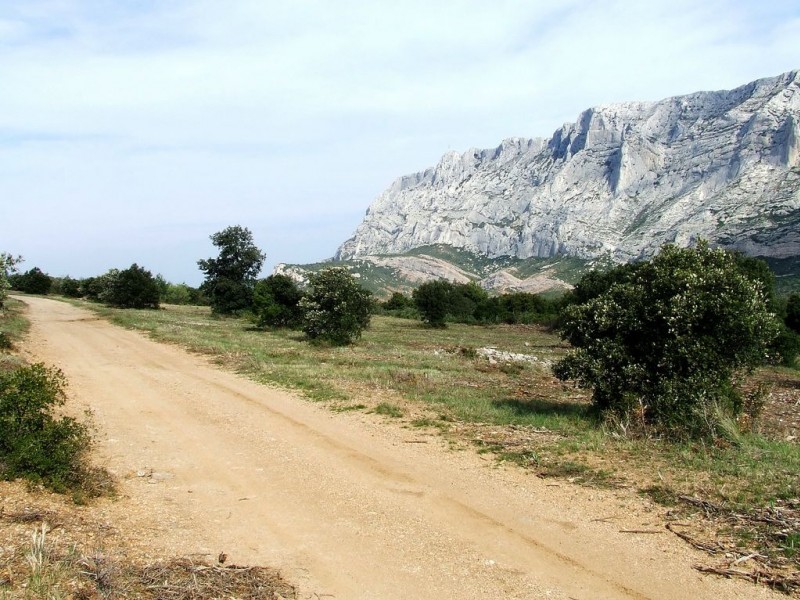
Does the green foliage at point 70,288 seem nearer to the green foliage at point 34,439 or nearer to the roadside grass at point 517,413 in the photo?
the roadside grass at point 517,413

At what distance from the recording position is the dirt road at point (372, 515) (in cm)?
605

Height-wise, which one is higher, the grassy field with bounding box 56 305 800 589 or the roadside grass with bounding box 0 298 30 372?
the roadside grass with bounding box 0 298 30 372

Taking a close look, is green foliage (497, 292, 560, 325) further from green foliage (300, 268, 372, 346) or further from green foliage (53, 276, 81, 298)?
green foliage (53, 276, 81, 298)

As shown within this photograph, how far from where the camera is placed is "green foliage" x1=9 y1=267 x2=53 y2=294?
92812mm

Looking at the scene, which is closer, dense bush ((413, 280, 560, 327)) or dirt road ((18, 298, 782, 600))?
dirt road ((18, 298, 782, 600))

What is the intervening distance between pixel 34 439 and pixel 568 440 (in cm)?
963

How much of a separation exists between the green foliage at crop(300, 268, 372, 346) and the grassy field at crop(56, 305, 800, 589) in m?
8.45

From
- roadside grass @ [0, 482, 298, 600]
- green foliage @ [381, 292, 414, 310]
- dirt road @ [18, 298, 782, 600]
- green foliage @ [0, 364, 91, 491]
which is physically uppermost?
green foliage @ [381, 292, 414, 310]

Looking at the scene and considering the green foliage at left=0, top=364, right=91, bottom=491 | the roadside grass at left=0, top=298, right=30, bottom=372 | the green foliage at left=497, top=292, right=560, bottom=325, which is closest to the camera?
the green foliage at left=0, top=364, right=91, bottom=491

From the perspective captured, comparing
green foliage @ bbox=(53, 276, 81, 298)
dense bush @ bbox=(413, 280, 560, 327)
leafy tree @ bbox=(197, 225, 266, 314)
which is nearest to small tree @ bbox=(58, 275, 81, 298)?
green foliage @ bbox=(53, 276, 81, 298)

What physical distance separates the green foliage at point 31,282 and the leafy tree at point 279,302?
64.9 meters

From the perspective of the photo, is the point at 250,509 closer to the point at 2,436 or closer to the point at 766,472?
the point at 2,436

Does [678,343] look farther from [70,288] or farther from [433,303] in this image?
[70,288]

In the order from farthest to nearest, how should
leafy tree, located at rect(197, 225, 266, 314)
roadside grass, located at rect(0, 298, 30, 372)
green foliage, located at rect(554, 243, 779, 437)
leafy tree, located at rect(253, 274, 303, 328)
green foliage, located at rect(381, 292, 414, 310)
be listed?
green foliage, located at rect(381, 292, 414, 310) → leafy tree, located at rect(197, 225, 266, 314) → leafy tree, located at rect(253, 274, 303, 328) → roadside grass, located at rect(0, 298, 30, 372) → green foliage, located at rect(554, 243, 779, 437)
